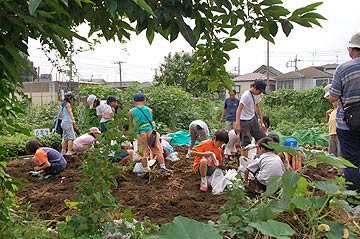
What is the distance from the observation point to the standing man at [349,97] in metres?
3.15

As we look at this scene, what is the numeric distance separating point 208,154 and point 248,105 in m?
1.16

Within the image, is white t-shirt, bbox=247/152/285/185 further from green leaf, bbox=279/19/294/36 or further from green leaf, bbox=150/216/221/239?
green leaf, bbox=150/216/221/239

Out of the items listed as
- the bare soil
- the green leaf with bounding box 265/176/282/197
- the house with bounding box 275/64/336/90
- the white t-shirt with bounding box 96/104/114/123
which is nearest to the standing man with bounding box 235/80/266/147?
the bare soil

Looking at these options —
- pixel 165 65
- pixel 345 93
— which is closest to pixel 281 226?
pixel 345 93

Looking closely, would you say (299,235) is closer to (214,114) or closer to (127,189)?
(127,189)

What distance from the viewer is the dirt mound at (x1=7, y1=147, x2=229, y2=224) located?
4.14 m

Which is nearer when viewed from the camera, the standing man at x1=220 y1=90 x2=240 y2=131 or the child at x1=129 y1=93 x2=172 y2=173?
the child at x1=129 y1=93 x2=172 y2=173

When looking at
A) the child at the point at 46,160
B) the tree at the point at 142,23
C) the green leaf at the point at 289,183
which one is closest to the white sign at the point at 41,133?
the child at the point at 46,160

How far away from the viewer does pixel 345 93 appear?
3240mm

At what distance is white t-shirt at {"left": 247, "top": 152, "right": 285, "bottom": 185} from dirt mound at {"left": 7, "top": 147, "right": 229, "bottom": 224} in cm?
55

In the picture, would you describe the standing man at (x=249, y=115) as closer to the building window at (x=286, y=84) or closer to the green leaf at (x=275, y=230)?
the green leaf at (x=275, y=230)

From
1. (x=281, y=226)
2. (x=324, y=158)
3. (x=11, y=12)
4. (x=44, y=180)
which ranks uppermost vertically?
(x=11, y=12)

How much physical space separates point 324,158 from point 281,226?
1.21ft

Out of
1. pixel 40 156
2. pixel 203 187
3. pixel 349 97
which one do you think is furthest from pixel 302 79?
pixel 349 97
